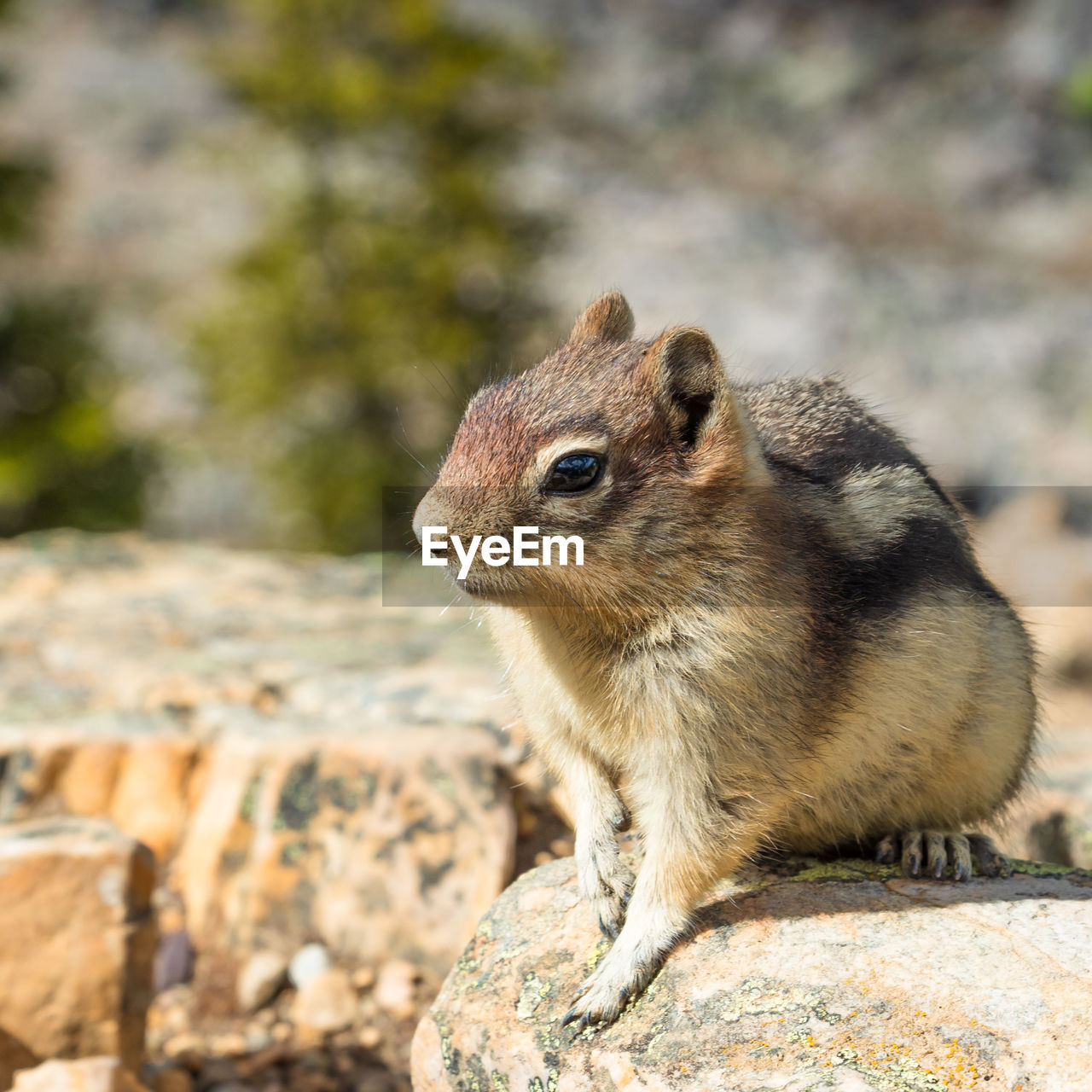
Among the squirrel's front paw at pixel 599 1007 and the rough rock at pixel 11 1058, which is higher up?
the squirrel's front paw at pixel 599 1007

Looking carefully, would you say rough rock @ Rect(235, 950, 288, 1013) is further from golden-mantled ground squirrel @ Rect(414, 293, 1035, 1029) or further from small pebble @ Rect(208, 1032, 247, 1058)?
golden-mantled ground squirrel @ Rect(414, 293, 1035, 1029)

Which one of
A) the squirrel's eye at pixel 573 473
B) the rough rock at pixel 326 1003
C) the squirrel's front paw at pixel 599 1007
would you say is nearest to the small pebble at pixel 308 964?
the rough rock at pixel 326 1003

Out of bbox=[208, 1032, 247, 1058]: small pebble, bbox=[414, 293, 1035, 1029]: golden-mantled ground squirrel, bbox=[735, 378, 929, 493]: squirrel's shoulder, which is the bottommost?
bbox=[208, 1032, 247, 1058]: small pebble

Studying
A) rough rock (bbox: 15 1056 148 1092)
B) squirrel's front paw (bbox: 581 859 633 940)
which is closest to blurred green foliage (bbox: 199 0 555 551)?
rough rock (bbox: 15 1056 148 1092)

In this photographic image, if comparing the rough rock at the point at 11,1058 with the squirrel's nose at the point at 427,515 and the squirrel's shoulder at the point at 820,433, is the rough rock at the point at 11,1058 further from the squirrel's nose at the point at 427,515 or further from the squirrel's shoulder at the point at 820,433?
the squirrel's shoulder at the point at 820,433

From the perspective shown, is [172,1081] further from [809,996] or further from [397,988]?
[809,996]

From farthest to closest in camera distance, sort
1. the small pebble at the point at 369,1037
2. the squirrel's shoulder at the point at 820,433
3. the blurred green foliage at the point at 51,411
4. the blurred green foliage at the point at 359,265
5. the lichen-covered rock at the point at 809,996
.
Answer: the blurred green foliage at the point at 359,265
the blurred green foliage at the point at 51,411
the small pebble at the point at 369,1037
the squirrel's shoulder at the point at 820,433
the lichen-covered rock at the point at 809,996

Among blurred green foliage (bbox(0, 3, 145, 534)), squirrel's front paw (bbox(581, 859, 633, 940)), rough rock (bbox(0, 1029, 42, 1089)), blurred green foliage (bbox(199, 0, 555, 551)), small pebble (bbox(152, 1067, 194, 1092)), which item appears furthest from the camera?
blurred green foliage (bbox(199, 0, 555, 551))
